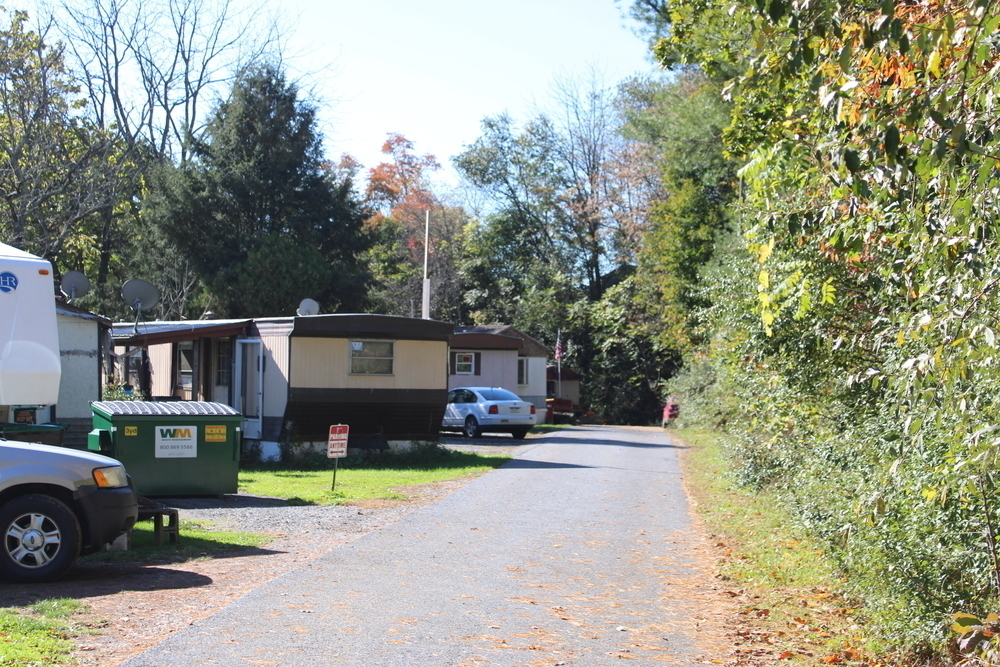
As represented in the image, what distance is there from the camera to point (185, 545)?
Result: 10484 mm

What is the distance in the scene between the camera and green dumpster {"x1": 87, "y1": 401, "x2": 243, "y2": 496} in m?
13.4

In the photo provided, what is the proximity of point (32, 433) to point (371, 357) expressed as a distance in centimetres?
1170

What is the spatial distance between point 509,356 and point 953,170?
33.3 meters

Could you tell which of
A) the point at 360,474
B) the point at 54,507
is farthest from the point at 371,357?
the point at 54,507

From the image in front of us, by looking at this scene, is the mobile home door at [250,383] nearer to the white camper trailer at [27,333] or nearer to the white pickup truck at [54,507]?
the white camper trailer at [27,333]

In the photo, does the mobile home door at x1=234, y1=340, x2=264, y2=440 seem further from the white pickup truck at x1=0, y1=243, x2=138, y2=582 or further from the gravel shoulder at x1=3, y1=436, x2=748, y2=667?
the white pickup truck at x1=0, y1=243, x2=138, y2=582

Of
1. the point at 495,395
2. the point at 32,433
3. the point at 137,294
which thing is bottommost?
the point at 32,433

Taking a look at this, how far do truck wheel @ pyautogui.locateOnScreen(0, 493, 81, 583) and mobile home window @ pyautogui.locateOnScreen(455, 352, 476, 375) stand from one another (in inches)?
1161

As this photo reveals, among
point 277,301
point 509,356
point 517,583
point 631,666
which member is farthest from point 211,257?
point 631,666

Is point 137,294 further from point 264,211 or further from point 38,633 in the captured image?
point 264,211

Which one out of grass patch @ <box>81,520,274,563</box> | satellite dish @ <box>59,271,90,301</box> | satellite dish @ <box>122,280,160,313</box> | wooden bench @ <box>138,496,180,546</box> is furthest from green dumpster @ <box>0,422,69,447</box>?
satellite dish @ <box>59,271,90,301</box>

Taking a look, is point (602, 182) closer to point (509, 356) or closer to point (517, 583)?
point (509, 356)

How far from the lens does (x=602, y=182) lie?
2040 inches

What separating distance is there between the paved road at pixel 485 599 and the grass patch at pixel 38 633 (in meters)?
0.58
